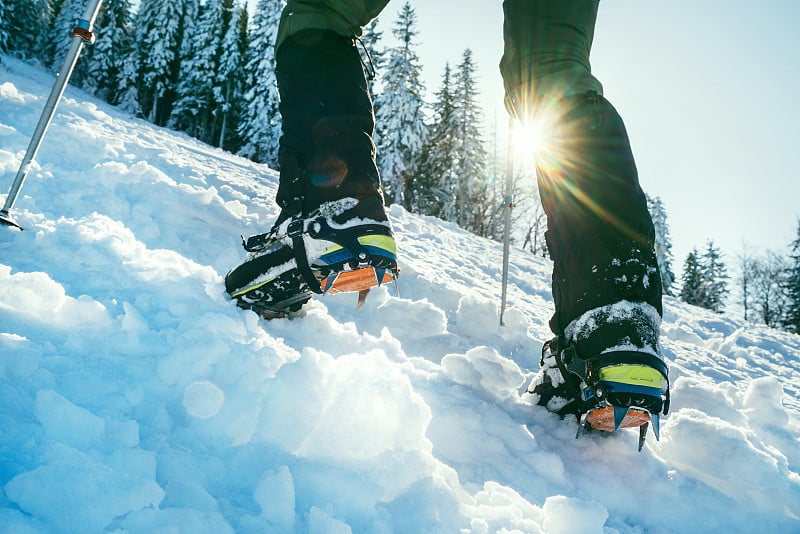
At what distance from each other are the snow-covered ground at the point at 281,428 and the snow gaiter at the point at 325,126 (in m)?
Result: 0.44

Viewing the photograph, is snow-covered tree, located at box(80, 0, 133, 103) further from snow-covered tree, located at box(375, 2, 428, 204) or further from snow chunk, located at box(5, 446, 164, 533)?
snow chunk, located at box(5, 446, 164, 533)

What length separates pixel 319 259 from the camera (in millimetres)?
1347

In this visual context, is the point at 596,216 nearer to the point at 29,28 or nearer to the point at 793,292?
the point at 793,292

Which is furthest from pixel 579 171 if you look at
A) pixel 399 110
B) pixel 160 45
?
pixel 160 45

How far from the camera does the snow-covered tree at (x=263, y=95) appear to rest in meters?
26.5

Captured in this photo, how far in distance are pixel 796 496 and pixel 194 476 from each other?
1.47m

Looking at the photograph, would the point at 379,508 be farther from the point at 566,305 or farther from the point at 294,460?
the point at 566,305

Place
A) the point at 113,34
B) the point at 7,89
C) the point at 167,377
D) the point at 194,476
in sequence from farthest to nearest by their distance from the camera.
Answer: the point at 113,34 → the point at 7,89 → the point at 167,377 → the point at 194,476

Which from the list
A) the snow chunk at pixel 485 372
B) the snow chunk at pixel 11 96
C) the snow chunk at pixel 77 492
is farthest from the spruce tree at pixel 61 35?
the snow chunk at pixel 77 492

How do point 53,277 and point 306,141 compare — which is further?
point 306,141

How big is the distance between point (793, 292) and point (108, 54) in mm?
47884

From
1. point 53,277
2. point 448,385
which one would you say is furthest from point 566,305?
point 53,277

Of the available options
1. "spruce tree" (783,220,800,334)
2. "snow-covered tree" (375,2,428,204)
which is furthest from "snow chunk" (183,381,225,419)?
"spruce tree" (783,220,800,334)

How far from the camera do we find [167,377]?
924 millimetres
